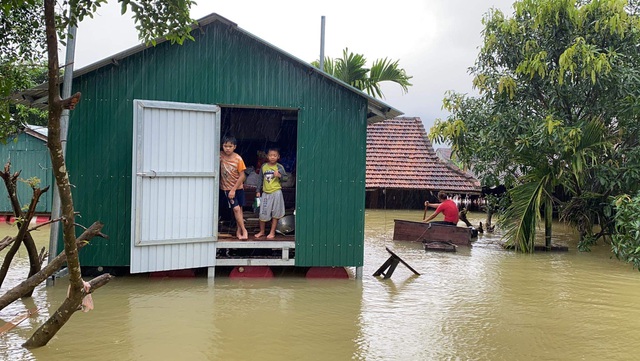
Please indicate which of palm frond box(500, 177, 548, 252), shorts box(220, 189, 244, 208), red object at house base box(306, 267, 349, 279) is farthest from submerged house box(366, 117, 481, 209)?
red object at house base box(306, 267, 349, 279)

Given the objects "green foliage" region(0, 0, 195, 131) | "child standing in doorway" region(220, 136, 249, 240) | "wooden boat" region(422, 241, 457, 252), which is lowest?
"wooden boat" region(422, 241, 457, 252)

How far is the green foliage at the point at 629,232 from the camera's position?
32.9 ft

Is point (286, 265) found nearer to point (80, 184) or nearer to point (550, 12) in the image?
point (80, 184)

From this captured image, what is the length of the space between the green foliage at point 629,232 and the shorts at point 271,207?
583 centimetres

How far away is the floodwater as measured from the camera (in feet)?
18.1

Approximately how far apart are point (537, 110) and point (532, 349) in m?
8.33

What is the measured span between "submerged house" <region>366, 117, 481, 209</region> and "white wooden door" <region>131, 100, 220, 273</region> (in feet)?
37.2

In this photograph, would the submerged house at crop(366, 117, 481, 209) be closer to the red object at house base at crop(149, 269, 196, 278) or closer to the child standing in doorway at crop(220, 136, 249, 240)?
the child standing in doorway at crop(220, 136, 249, 240)

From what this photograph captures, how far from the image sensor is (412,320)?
6.68 meters

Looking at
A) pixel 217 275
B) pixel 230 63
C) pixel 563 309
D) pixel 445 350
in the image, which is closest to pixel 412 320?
pixel 445 350

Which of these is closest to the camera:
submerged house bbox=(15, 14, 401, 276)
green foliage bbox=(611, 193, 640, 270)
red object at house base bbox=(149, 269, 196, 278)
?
submerged house bbox=(15, 14, 401, 276)

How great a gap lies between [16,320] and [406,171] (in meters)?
14.9

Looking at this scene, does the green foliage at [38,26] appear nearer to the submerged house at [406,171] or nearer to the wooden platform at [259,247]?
the wooden platform at [259,247]

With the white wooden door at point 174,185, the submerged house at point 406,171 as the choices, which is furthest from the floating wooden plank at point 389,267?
the submerged house at point 406,171
